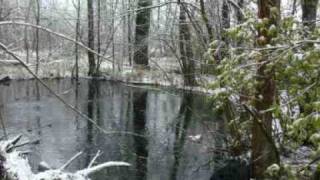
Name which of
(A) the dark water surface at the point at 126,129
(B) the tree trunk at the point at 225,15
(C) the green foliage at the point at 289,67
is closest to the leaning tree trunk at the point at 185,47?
(A) the dark water surface at the point at 126,129

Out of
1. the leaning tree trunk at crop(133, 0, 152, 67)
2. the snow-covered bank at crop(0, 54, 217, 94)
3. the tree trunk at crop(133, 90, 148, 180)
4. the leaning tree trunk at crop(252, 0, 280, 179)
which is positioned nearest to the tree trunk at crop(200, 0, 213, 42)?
the tree trunk at crop(133, 90, 148, 180)

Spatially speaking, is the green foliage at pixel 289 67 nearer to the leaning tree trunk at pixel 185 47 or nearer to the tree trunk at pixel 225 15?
the tree trunk at pixel 225 15

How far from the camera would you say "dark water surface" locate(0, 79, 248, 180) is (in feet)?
30.3

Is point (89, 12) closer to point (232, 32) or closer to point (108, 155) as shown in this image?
point (108, 155)

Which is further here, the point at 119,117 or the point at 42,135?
the point at 119,117

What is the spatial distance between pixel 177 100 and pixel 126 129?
167 inches

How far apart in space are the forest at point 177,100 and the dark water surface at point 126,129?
0.10ft

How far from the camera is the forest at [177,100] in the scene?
4.20 meters

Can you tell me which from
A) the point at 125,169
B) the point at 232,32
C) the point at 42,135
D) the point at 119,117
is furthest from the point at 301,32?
the point at 119,117

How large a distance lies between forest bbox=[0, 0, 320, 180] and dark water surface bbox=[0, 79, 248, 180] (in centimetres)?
3

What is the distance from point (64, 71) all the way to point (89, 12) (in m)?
3.23

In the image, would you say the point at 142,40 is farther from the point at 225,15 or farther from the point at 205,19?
the point at 205,19

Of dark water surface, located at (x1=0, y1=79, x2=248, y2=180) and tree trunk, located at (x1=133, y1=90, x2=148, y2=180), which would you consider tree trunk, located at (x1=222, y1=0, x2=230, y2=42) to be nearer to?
dark water surface, located at (x1=0, y1=79, x2=248, y2=180)

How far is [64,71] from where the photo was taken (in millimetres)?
22125
